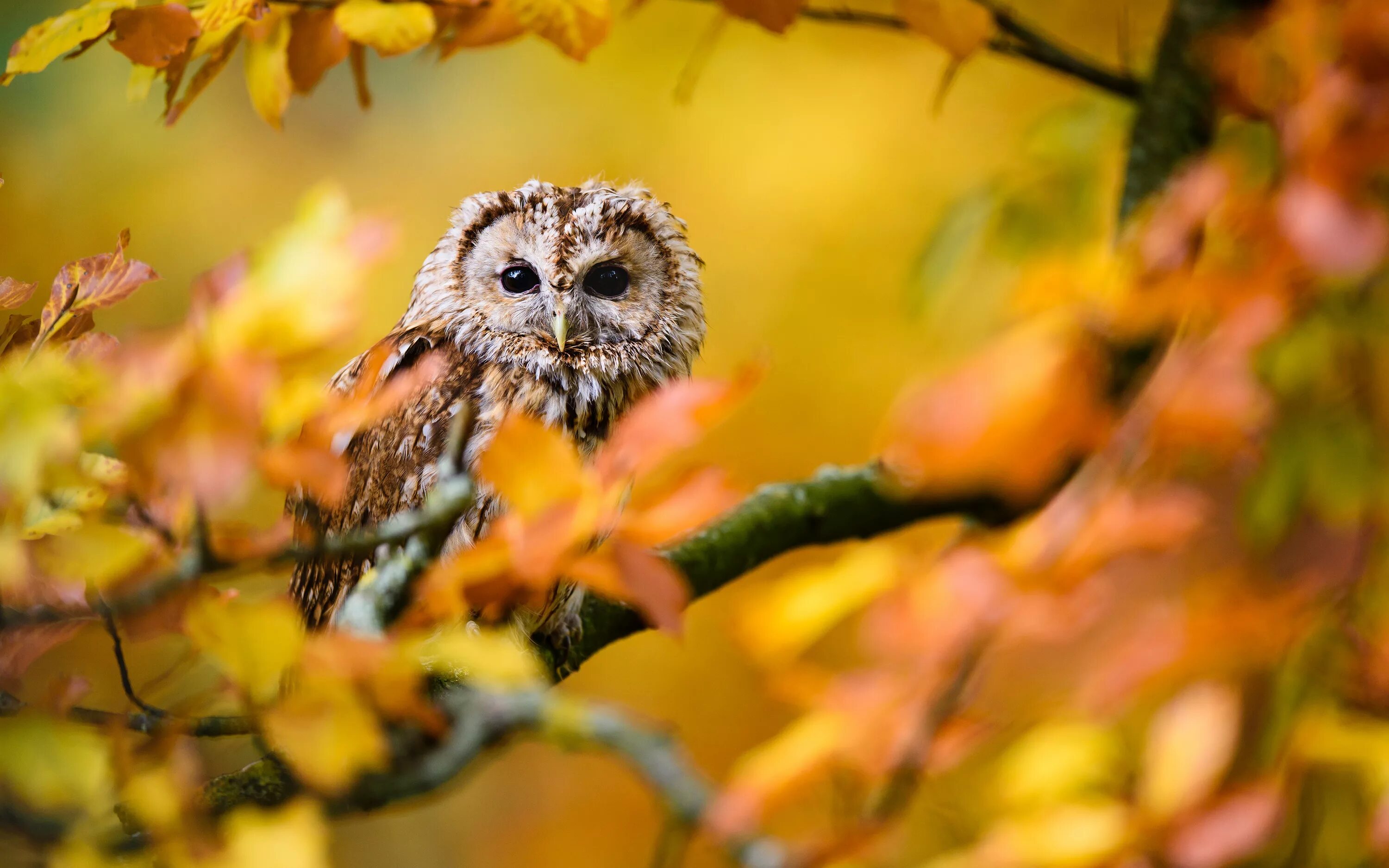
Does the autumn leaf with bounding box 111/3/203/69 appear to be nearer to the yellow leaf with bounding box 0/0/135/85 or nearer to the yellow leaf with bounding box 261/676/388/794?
the yellow leaf with bounding box 0/0/135/85

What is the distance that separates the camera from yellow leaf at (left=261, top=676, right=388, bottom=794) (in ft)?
1.45

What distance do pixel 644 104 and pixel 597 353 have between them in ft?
2.13

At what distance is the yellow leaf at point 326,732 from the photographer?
1.45 ft

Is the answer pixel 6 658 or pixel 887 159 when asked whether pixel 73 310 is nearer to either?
pixel 6 658

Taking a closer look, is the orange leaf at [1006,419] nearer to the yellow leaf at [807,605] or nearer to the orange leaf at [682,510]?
the yellow leaf at [807,605]

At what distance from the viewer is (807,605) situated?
2.11ft

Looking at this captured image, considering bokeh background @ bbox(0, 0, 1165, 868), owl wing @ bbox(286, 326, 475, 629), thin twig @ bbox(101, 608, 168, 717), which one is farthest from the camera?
bokeh background @ bbox(0, 0, 1165, 868)

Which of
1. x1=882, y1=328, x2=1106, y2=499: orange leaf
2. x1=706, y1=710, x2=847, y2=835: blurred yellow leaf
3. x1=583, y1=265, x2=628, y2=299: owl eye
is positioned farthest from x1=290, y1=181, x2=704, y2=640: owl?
x1=706, y1=710, x2=847, y2=835: blurred yellow leaf

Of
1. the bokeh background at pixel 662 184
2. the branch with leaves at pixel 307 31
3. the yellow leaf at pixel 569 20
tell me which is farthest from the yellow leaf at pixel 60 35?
the bokeh background at pixel 662 184

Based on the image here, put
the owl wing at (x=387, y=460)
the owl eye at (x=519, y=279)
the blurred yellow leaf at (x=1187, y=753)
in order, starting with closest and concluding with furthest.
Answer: the blurred yellow leaf at (x=1187, y=753) < the owl wing at (x=387, y=460) < the owl eye at (x=519, y=279)

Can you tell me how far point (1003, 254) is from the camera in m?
1.18

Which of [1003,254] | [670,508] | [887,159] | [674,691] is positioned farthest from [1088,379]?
[674,691]

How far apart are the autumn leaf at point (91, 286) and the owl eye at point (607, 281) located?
1.61ft

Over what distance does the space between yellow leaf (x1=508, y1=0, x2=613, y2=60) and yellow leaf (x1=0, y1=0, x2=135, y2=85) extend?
236 millimetres
